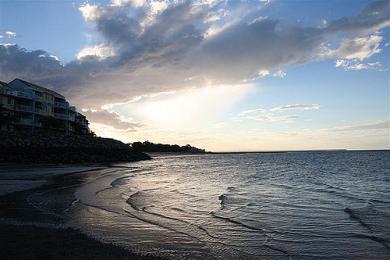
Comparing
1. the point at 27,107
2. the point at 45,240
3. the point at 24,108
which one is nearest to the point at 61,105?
the point at 27,107

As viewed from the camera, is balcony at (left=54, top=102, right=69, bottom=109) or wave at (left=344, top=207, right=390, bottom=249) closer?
wave at (left=344, top=207, right=390, bottom=249)

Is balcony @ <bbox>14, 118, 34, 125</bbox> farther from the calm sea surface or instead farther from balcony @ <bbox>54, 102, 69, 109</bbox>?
the calm sea surface

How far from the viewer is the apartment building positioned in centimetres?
7075

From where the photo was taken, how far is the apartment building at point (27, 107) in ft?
232

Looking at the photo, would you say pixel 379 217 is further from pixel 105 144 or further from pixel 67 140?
pixel 105 144

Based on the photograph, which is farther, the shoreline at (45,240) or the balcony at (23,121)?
the balcony at (23,121)

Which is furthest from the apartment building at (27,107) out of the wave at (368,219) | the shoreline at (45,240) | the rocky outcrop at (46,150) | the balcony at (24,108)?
the wave at (368,219)

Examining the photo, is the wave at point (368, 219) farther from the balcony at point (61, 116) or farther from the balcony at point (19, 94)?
the balcony at point (61, 116)

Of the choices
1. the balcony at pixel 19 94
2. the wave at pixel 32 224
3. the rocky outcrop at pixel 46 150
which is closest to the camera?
the wave at pixel 32 224

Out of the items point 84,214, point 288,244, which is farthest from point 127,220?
point 288,244

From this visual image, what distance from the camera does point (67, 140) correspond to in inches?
2783

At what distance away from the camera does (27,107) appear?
7862 cm

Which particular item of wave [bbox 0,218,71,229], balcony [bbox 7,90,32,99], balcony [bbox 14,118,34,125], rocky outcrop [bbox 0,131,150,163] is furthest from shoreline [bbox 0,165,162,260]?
balcony [bbox 7,90,32,99]

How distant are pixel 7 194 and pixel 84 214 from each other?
288 inches
